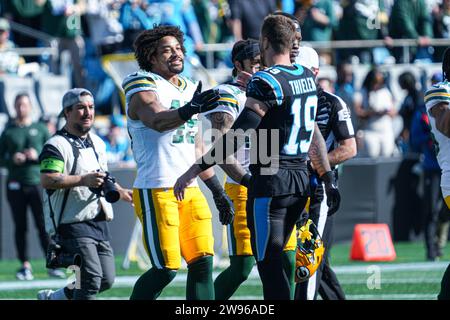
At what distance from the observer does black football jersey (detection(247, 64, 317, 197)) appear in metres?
7.00

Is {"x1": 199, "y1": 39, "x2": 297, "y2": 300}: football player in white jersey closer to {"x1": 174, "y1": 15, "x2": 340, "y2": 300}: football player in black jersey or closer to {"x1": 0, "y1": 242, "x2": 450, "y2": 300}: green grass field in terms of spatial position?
{"x1": 174, "y1": 15, "x2": 340, "y2": 300}: football player in black jersey

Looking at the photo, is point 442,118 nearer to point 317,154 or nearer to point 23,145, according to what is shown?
point 317,154

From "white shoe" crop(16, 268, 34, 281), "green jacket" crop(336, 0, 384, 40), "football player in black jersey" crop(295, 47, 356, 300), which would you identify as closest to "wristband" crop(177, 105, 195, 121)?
"football player in black jersey" crop(295, 47, 356, 300)

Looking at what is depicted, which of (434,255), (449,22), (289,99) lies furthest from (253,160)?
(449,22)

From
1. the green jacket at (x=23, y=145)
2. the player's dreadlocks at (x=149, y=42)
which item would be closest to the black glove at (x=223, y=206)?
the player's dreadlocks at (x=149, y=42)

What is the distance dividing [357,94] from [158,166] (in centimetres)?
1011

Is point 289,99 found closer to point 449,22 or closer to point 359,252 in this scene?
point 359,252

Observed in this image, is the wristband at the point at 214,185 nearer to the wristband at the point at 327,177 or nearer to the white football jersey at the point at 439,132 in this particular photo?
the wristband at the point at 327,177

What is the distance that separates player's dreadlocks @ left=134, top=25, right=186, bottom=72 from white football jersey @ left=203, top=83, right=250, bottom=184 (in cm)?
44

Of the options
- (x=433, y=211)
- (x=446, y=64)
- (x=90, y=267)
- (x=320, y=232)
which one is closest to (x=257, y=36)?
(x=433, y=211)

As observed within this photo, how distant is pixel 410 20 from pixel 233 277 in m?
10.6

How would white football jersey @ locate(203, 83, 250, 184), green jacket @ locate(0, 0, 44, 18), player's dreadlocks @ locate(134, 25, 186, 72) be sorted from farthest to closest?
green jacket @ locate(0, 0, 44, 18), white football jersey @ locate(203, 83, 250, 184), player's dreadlocks @ locate(134, 25, 186, 72)

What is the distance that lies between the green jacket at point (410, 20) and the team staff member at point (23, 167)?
265 inches

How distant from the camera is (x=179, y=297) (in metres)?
10.6
